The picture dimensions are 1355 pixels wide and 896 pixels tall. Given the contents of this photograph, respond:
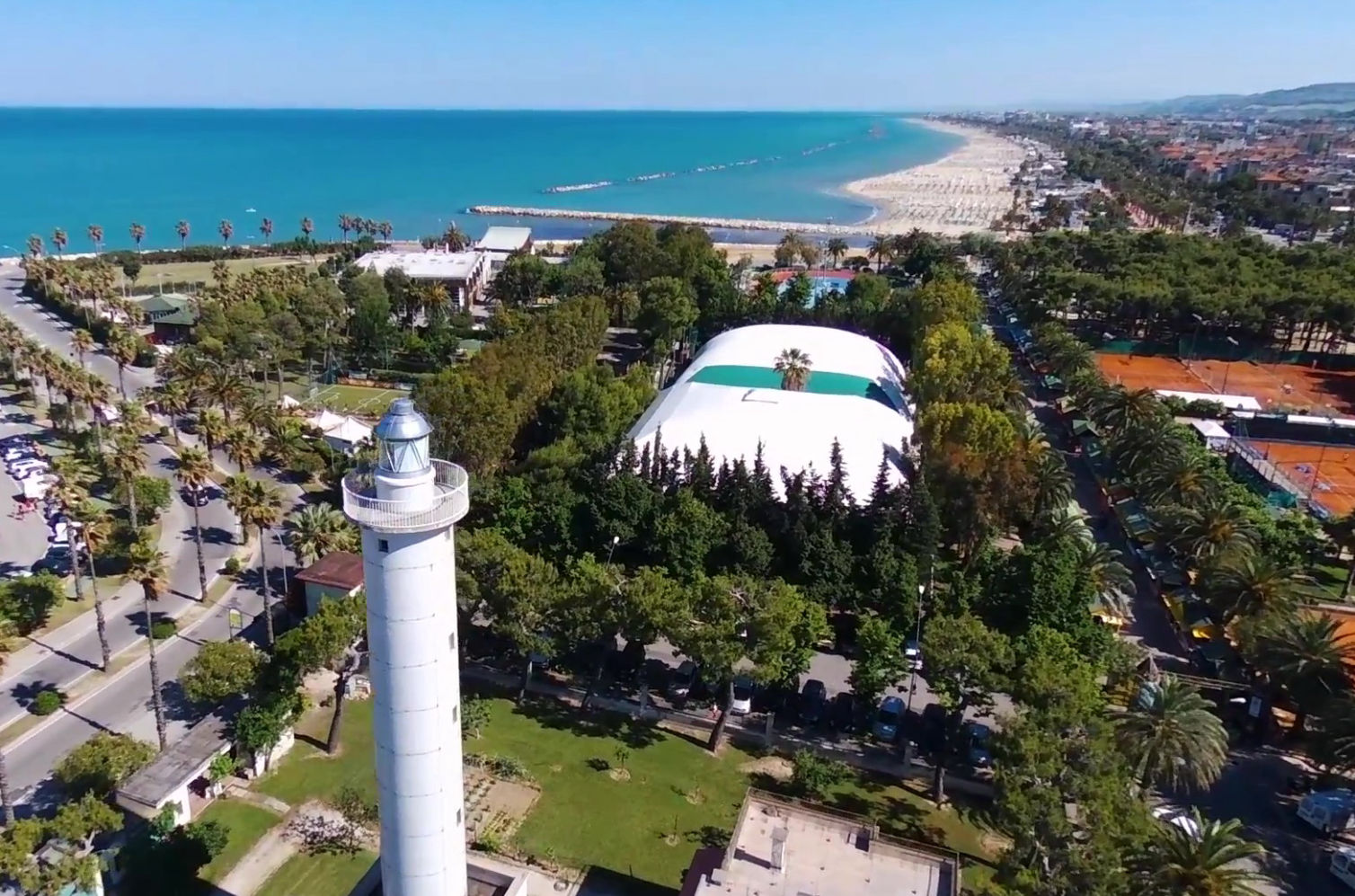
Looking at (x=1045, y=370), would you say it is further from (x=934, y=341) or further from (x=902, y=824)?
(x=902, y=824)

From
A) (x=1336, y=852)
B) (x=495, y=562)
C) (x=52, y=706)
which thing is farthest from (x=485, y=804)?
(x=1336, y=852)

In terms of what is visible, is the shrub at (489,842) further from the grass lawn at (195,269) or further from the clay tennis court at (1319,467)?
the grass lawn at (195,269)

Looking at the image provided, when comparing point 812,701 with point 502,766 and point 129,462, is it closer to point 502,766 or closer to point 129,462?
point 502,766

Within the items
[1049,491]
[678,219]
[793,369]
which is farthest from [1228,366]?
[678,219]

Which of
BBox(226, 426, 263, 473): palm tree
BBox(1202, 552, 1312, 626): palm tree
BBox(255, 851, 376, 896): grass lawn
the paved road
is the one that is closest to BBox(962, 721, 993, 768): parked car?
BBox(1202, 552, 1312, 626): palm tree

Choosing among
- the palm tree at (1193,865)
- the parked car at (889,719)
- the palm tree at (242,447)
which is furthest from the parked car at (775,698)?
the palm tree at (242,447)

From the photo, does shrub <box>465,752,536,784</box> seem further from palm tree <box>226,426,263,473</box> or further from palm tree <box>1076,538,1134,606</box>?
palm tree <box>226,426,263,473</box>
